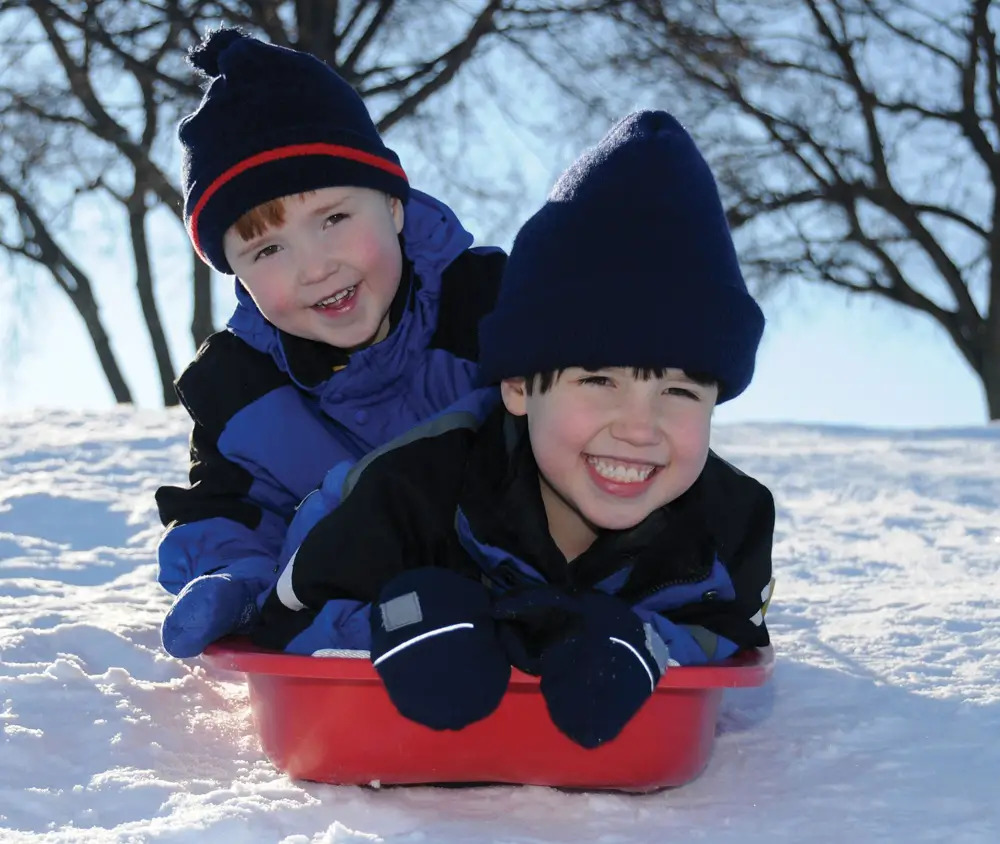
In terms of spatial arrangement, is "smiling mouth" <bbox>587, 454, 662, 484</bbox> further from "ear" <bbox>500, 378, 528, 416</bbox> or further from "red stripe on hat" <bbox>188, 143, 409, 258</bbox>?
"red stripe on hat" <bbox>188, 143, 409, 258</bbox>

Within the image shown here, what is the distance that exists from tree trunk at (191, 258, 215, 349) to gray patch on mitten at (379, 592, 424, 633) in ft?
27.2

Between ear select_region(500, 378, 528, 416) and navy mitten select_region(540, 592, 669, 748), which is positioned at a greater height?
ear select_region(500, 378, 528, 416)

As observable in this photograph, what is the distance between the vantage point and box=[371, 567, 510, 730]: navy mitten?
1.56 metres

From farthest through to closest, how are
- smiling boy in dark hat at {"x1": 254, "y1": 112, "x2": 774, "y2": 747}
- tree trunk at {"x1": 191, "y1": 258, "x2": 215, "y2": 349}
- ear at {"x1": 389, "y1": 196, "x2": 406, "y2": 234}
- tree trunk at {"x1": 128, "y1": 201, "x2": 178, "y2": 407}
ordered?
1. tree trunk at {"x1": 128, "y1": 201, "x2": 178, "y2": 407}
2. tree trunk at {"x1": 191, "y1": 258, "x2": 215, "y2": 349}
3. ear at {"x1": 389, "y1": 196, "x2": 406, "y2": 234}
4. smiling boy in dark hat at {"x1": 254, "y1": 112, "x2": 774, "y2": 747}

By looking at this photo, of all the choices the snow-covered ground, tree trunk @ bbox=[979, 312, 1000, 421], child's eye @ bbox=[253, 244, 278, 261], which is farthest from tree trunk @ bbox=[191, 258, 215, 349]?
child's eye @ bbox=[253, 244, 278, 261]

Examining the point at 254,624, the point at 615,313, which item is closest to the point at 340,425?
the point at 254,624

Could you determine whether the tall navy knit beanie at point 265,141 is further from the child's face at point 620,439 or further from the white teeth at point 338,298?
the child's face at point 620,439

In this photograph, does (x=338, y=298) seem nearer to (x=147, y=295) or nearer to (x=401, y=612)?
(x=401, y=612)

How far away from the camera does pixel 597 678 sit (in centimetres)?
156

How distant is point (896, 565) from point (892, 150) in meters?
8.23

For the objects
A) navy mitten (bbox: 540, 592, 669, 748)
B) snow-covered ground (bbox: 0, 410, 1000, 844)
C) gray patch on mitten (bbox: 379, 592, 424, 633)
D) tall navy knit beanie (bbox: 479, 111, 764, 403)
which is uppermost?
tall navy knit beanie (bbox: 479, 111, 764, 403)

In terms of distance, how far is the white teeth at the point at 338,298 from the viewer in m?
2.35

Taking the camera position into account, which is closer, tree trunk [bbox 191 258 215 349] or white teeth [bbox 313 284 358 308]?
white teeth [bbox 313 284 358 308]

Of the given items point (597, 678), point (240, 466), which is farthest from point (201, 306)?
point (597, 678)
